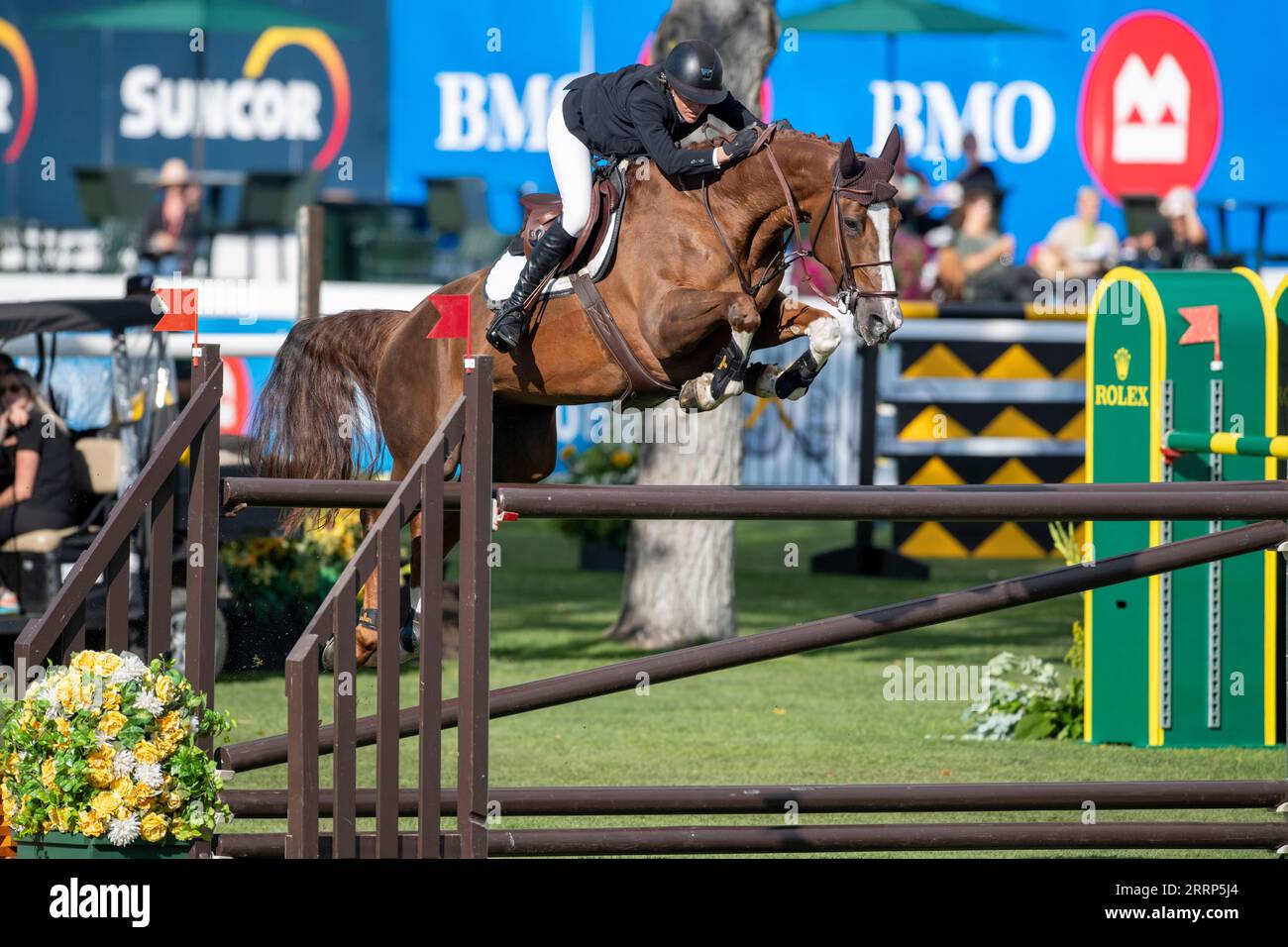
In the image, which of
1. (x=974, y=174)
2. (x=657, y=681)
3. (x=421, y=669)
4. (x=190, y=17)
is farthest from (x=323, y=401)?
(x=190, y=17)

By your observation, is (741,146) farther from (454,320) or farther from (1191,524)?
(1191,524)

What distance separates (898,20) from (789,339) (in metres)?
11.4

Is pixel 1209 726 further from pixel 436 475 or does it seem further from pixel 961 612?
pixel 436 475

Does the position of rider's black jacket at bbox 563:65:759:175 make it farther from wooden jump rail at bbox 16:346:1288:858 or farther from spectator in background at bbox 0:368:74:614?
spectator in background at bbox 0:368:74:614

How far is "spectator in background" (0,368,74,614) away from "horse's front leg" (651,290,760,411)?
367cm

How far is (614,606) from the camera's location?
11531mm

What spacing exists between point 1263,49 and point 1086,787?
16.2m

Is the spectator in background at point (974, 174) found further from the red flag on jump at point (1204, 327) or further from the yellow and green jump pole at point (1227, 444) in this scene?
the yellow and green jump pole at point (1227, 444)

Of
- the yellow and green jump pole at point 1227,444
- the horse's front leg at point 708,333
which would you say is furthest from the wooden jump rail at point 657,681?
the horse's front leg at point 708,333

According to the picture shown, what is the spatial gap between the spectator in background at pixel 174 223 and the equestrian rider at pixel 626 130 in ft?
33.5

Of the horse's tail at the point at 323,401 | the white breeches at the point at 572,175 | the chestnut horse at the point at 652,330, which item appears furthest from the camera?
the horse's tail at the point at 323,401

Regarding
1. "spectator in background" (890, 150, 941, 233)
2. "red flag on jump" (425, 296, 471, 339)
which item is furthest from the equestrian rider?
"spectator in background" (890, 150, 941, 233)

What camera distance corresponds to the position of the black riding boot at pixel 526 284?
5770mm

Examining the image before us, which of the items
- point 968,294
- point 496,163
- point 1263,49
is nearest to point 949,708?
point 968,294
